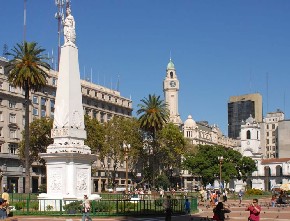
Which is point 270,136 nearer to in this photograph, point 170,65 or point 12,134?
point 170,65

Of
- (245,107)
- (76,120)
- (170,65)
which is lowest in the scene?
(76,120)

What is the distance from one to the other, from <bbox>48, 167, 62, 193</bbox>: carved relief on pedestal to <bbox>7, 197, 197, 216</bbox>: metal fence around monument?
79cm

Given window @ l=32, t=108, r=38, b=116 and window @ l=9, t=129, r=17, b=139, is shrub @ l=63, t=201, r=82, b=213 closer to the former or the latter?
window @ l=9, t=129, r=17, b=139

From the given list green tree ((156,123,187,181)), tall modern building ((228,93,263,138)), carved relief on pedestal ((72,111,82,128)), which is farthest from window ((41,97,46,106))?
tall modern building ((228,93,263,138))

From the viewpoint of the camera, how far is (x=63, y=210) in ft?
102

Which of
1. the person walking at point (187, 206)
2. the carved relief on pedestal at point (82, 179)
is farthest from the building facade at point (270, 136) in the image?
the carved relief on pedestal at point (82, 179)

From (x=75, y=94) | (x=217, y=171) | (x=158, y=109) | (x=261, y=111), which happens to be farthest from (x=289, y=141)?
(x=75, y=94)

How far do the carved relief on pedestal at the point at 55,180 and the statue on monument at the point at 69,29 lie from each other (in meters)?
8.36

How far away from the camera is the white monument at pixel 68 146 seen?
106 feet

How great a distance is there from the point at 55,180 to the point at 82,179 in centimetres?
160

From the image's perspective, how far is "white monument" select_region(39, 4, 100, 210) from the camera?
106ft

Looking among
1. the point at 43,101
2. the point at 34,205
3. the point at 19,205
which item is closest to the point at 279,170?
the point at 43,101

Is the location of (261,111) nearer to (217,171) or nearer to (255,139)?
(255,139)

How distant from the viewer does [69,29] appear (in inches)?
1399
